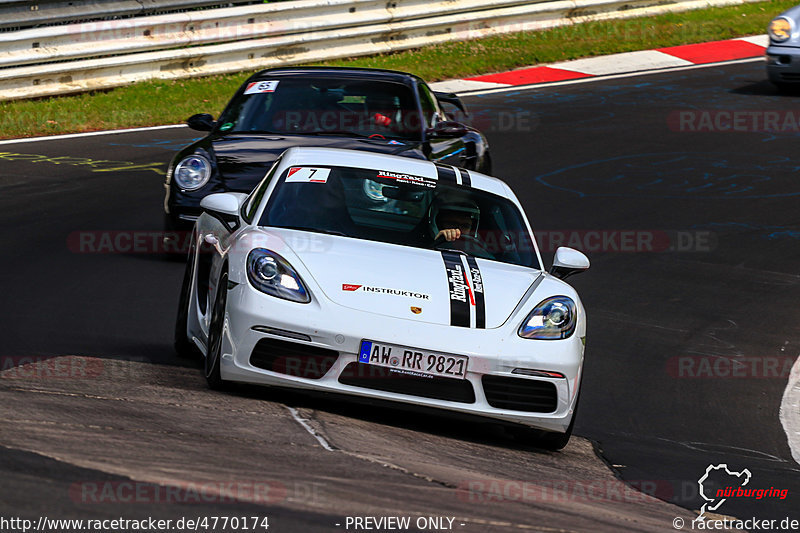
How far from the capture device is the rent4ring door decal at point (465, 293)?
557cm

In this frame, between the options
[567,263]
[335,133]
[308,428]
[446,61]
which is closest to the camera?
[308,428]

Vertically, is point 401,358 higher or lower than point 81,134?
higher

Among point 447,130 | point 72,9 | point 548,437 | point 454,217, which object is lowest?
point 548,437

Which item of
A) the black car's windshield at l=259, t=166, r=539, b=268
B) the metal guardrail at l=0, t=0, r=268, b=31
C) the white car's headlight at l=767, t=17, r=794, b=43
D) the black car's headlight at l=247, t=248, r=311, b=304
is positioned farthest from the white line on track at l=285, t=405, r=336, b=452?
the white car's headlight at l=767, t=17, r=794, b=43

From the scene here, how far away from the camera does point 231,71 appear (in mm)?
17000

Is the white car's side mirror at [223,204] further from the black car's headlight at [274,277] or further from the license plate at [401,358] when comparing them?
the license plate at [401,358]

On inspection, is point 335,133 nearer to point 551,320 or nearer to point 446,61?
point 551,320

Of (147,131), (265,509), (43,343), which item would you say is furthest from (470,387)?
(147,131)

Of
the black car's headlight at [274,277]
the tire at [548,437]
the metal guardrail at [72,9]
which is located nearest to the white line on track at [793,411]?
the tire at [548,437]

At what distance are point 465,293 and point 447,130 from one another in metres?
4.28

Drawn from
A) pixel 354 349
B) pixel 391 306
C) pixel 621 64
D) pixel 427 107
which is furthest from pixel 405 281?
pixel 621 64

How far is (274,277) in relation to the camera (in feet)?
18.5

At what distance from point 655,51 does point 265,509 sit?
56.9ft

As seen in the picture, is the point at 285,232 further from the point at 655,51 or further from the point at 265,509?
the point at 655,51
